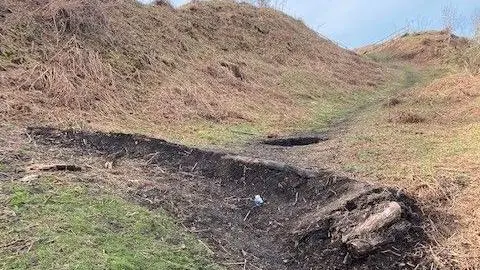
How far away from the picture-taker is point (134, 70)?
7.52 metres

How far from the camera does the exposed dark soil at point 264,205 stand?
306cm

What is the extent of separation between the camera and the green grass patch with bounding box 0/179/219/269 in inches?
99.9

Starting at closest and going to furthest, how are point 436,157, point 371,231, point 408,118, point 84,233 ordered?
point 84,233 → point 371,231 → point 436,157 → point 408,118

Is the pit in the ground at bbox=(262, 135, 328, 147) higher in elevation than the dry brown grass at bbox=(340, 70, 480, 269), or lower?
lower

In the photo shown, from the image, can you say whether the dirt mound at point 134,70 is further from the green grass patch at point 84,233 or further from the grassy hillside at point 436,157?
the green grass patch at point 84,233

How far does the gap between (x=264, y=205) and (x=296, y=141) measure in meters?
2.47

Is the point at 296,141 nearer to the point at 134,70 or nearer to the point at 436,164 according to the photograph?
the point at 436,164

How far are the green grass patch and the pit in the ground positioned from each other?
3.02 meters

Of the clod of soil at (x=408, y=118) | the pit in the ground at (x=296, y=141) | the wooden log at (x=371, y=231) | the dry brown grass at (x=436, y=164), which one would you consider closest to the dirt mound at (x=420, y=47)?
the clod of soil at (x=408, y=118)

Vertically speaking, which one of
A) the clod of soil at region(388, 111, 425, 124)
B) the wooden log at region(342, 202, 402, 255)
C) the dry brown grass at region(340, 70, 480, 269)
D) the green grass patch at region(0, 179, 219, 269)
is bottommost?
the green grass patch at region(0, 179, 219, 269)

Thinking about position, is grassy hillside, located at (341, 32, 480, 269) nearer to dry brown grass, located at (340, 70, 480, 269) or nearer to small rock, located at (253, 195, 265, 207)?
dry brown grass, located at (340, 70, 480, 269)

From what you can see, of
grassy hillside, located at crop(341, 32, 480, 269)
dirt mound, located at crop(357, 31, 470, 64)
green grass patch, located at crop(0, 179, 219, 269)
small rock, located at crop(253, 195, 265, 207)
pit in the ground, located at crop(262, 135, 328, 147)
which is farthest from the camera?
dirt mound, located at crop(357, 31, 470, 64)

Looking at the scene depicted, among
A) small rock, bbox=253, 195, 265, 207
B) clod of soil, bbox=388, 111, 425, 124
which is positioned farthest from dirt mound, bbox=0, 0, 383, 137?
small rock, bbox=253, 195, 265, 207

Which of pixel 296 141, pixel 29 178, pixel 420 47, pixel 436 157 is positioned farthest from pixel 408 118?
pixel 420 47
